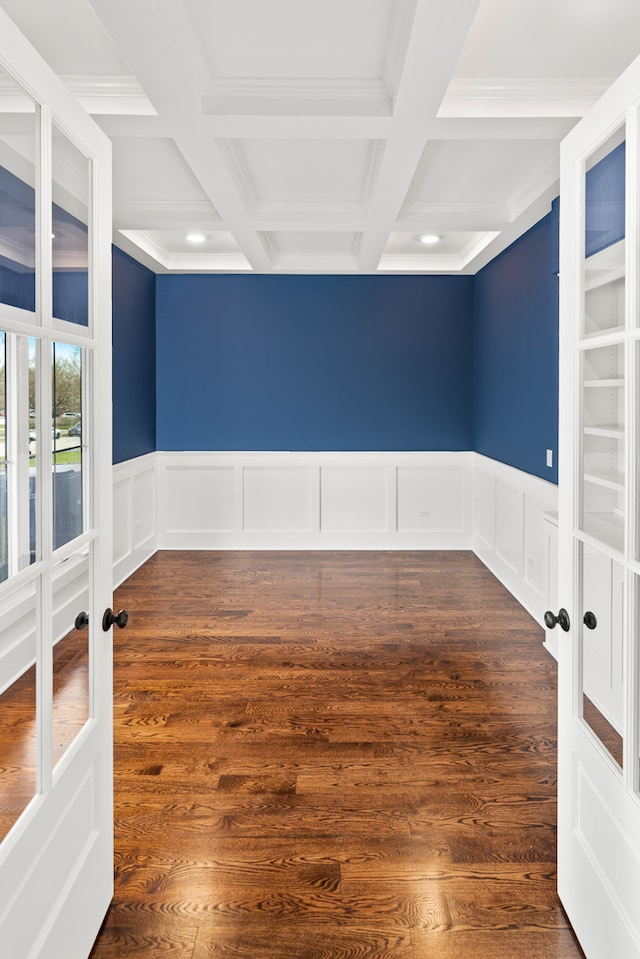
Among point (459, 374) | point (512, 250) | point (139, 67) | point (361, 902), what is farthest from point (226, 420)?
point (361, 902)

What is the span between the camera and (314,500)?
6.12 meters

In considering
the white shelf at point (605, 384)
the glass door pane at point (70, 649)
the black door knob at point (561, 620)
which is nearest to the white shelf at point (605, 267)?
the white shelf at point (605, 384)

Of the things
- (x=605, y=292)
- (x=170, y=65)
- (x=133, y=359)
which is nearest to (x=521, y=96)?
(x=170, y=65)

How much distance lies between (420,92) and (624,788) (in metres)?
2.42

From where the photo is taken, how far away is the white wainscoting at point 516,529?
3969mm

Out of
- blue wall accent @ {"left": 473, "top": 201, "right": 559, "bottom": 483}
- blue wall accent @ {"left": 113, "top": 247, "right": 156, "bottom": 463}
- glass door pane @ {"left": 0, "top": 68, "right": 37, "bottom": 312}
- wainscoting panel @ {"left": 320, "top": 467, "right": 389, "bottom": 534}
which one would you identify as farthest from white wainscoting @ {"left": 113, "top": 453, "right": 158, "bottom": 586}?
glass door pane @ {"left": 0, "top": 68, "right": 37, "bottom": 312}

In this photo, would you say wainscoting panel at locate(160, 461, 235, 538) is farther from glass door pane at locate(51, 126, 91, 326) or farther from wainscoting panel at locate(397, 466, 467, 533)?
glass door pane at locate(51, 126, 91, 326)

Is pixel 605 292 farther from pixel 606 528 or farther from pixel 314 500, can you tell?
pixel 314 500

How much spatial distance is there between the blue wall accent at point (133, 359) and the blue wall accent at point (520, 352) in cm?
302

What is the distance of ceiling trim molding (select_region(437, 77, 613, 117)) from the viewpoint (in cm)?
259

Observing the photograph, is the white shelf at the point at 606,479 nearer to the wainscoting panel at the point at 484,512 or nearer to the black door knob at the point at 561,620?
the black door knob at the point at 561,620

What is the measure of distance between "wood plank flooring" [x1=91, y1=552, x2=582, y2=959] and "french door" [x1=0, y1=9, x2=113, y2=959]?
0.38 meters

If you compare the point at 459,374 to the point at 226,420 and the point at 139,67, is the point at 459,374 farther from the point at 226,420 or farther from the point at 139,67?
the point at 139,67

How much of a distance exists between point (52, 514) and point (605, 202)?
4.44ft
